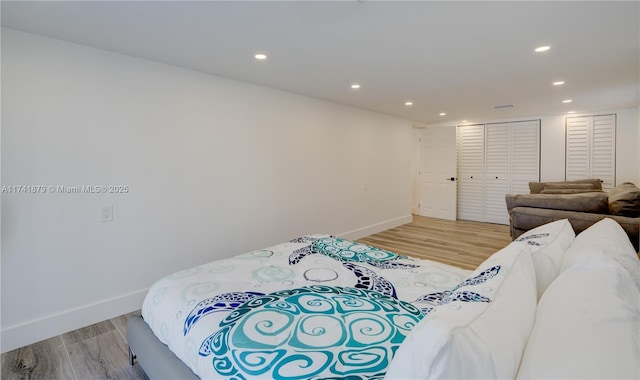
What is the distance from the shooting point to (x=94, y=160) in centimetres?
245

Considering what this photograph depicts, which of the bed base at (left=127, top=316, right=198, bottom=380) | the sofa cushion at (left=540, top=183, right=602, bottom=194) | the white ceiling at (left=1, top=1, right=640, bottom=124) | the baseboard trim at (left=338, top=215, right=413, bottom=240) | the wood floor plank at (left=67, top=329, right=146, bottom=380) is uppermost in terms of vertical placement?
the white ceiling at (left=1, top=1, right=640, bottom=124)

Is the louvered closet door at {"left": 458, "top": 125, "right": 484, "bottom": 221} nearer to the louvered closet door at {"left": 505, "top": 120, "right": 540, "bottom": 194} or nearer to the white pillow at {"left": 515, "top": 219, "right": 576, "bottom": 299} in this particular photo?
the louvered closet door at {"left": 505, "top": 120, "right": 540, "bottom": 194}

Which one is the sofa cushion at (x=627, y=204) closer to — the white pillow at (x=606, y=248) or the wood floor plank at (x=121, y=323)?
the white pillow at (x=606, y=248)

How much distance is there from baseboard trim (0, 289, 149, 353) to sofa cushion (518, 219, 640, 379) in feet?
9.79

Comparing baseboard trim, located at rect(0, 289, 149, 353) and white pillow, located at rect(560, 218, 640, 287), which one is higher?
white pillow, located at rect(560, 218, 640, 287)

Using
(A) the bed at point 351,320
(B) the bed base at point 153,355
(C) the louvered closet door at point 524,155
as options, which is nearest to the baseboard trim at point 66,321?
(B) the bed base at point 153,355

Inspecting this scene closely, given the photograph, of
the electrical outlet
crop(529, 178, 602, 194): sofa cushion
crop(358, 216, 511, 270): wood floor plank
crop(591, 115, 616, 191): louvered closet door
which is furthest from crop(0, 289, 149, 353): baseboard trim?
crop(591, 115, 616, 191): louvered closet door

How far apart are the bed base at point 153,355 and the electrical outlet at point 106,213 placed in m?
1.15

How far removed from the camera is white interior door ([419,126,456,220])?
261 inches

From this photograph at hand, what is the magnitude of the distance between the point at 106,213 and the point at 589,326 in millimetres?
3066

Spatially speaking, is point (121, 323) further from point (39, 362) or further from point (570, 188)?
point (570, 188)

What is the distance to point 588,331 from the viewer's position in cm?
73

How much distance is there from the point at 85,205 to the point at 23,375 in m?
1.18

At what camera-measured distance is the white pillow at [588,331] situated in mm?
628
